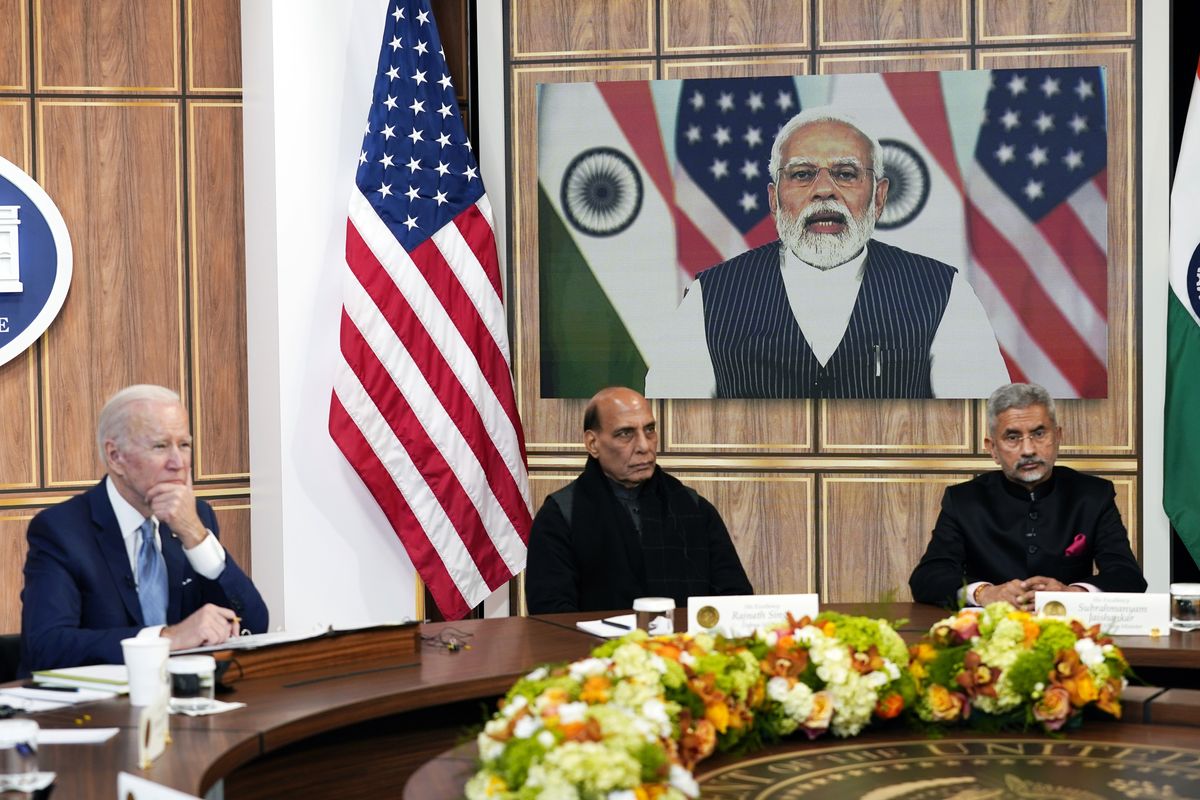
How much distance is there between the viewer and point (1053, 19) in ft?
17.3

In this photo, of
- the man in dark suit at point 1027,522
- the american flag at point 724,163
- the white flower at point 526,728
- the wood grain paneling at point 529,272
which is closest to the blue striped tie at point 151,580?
the white flower at point 526,728

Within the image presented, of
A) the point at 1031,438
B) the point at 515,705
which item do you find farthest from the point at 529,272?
the point at 515,705

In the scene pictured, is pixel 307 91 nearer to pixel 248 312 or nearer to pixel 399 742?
pixel 248 312

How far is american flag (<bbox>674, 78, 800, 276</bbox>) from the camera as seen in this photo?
5.44 meters

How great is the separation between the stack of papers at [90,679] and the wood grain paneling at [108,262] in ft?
8.75

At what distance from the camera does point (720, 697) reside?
2.28 metres

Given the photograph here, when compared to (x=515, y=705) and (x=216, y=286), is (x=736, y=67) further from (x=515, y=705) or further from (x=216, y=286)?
(x=515, y=705)

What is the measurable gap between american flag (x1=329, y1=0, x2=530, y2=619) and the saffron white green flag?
241cm

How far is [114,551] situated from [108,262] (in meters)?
2.46

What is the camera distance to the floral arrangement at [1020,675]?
2441 millimetres

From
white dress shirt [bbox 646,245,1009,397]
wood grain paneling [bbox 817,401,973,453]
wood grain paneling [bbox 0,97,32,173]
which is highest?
wood grain paneling [bbox 0,97,32,173]

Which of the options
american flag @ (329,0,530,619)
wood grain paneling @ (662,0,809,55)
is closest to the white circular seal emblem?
american flag @ (329,0,530,619)

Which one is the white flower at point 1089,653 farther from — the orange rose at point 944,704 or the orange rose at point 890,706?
the orange rose at point 890,706

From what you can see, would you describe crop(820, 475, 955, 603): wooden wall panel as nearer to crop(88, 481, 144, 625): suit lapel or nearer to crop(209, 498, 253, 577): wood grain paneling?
crop(209, 498, 253, 577): wood grain paneling
